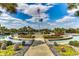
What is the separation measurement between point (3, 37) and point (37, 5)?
0.29 metres

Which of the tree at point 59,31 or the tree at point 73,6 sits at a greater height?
the tree at point 73,6

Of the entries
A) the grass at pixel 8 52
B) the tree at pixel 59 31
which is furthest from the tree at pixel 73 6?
the grass at pixel 8 52

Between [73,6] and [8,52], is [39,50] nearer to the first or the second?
[8,52]

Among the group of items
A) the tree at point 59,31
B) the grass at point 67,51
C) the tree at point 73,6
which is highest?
the tree at point 73,6

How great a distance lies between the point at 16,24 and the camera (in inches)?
48.2

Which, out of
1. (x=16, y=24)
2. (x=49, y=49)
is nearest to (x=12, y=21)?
(x=16, y=24)

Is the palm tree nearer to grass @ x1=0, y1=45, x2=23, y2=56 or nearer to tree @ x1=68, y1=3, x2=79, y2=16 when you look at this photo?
grass @ x1=0, y1=45, x2=23, y2=56

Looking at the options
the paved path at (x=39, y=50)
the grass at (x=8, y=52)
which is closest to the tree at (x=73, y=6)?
the paved path at (x=39, y=50)

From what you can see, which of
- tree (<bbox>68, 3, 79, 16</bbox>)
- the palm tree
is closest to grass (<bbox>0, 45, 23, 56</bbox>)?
the palm tree

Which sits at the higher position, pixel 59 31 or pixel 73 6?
pixel 73 6

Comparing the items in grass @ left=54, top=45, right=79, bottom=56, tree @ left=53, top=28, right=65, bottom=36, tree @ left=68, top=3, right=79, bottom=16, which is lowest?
grass @ left=54, top=45, right=79, bottom=56

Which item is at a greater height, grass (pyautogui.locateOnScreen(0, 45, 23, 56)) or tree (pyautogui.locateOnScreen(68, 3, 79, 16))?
tree (pyautogui.locateOnScreen(68, 3, 79, 16))

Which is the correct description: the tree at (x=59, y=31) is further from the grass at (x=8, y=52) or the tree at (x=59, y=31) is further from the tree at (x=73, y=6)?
the grass at (x=8, y=52)

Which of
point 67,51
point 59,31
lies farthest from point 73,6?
point 67,51
